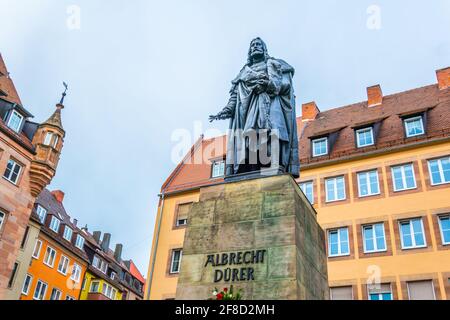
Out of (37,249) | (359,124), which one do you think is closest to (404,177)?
(359,124)

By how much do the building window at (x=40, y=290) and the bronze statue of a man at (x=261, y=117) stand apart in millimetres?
35208

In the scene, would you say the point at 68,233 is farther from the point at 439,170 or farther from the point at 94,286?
the point at 439,170

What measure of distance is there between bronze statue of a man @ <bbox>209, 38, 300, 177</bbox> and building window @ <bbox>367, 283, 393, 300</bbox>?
1675 cm

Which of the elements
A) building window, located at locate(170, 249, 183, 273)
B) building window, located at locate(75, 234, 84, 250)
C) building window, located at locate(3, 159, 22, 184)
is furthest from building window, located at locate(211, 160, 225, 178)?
building window, located at locate(75, 234, 84, 250)

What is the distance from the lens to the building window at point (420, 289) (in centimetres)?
2198

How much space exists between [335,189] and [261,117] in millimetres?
19582

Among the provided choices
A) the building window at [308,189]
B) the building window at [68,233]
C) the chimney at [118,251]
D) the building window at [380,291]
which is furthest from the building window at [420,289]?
the chimney at [118,251]

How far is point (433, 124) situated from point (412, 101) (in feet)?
13.9

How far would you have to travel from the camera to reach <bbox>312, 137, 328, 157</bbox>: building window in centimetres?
2927

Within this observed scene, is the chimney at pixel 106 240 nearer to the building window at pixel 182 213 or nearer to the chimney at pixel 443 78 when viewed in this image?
the building window at pixel 182 213

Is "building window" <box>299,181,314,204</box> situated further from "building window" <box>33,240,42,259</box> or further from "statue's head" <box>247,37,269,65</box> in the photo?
"building window" <box>33,240,42,259</box>

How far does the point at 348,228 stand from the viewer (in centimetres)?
2542
